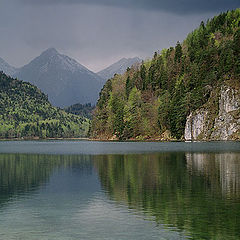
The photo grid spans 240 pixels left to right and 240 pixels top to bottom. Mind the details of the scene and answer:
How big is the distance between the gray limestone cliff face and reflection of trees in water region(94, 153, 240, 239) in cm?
10220

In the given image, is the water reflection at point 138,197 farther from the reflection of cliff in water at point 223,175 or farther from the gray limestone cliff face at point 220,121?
the gray limestone cliff face at point 220,121

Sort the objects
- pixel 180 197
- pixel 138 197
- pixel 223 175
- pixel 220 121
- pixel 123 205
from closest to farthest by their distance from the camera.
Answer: pixel 123 205 → pixel 180 197 → pixel 138 197 → pixel 223 175 → pixel 220 121

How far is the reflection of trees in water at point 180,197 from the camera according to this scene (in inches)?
1081

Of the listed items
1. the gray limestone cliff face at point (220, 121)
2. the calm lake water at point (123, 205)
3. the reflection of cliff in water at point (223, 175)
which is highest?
the gray limestone cliff face at point (220, 121)

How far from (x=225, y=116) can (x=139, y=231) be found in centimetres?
14214

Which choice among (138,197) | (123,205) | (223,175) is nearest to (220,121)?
(223,175)

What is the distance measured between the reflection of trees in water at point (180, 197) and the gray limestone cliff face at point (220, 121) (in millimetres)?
102197

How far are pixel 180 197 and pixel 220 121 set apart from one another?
131 m

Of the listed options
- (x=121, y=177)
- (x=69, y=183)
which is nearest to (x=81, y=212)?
(x=69, y=183)

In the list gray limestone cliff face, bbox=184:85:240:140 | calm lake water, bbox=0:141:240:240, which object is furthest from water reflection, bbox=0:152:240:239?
gray limestone cliff face, bbox=184:85:240:140

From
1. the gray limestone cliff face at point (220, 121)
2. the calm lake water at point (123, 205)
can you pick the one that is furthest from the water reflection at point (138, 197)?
the gray limestone cliff face at point (220, 121)

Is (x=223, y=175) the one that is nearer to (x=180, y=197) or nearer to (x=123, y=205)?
(x=180, y=197)

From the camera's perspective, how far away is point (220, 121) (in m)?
164

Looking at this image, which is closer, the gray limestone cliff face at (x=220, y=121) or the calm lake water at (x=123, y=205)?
the calm lake water at (x=123, y=205)
